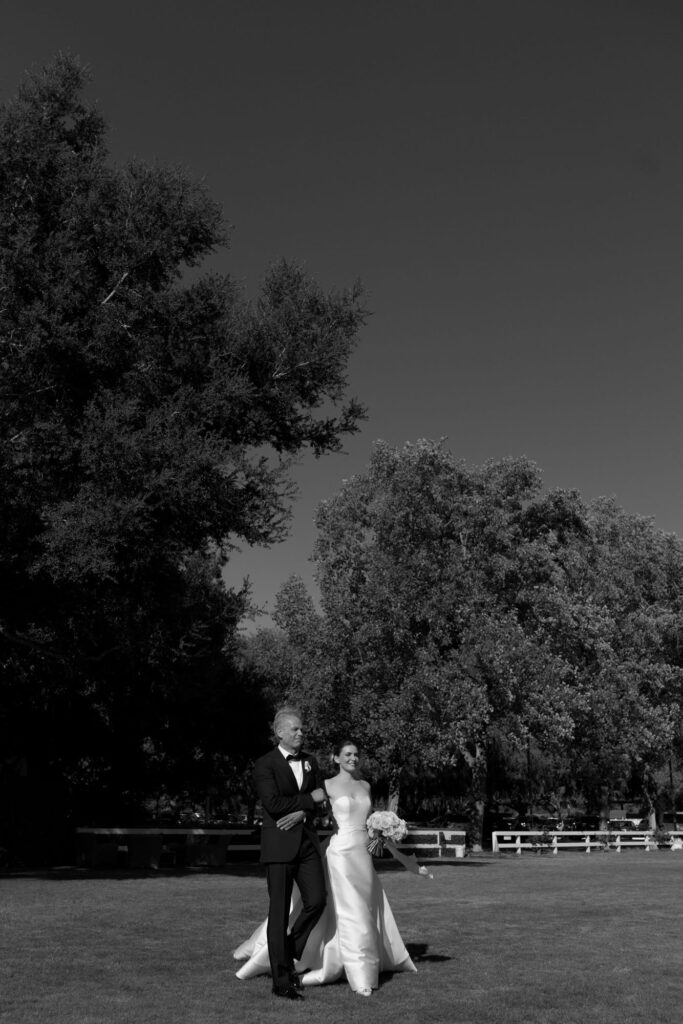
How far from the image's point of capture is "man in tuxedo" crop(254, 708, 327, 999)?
374 inches

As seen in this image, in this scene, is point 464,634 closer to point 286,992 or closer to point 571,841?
point 571,841

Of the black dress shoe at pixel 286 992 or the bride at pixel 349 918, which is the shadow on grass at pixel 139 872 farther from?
the black dress shoe at pixel 286 992

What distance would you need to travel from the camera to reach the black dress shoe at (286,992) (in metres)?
9.02

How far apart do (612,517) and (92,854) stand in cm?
3688

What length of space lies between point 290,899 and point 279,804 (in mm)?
918

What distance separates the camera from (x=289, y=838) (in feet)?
31.5

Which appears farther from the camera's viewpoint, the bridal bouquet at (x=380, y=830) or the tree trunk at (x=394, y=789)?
the tree trunk at (x=394, y=789)

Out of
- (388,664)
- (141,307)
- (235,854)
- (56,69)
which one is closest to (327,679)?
(388,664)

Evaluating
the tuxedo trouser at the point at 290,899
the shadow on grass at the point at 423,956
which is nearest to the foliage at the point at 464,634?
the shadow on grass at the point at 423,956

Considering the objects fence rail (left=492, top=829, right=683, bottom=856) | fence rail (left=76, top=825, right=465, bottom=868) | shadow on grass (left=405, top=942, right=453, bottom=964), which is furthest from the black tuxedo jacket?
fence rail (left=492, top=829, right=683, bottom=856)

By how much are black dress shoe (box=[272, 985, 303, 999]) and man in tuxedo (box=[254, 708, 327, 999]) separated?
0.64ft

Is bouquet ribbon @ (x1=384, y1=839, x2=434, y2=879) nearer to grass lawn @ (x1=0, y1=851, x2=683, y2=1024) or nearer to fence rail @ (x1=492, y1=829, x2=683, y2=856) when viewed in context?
grass lawn @ (x1=0, y1=851, x2=683, y2=1024)

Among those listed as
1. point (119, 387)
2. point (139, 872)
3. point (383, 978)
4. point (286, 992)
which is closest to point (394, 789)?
point (139, 872)

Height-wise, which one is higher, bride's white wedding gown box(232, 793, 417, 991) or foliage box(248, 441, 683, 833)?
foliage box(248, 441, 683, 833)
